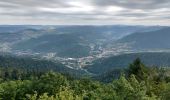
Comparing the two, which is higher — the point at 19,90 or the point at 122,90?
the point at 122,90

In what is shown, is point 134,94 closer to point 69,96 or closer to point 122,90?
point 122,90

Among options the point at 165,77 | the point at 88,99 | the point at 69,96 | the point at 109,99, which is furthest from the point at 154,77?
the point at 69,96

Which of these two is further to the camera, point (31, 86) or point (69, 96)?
point (31, 86)

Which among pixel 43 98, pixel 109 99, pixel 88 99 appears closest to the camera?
pixel 43 98

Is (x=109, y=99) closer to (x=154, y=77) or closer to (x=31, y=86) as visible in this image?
(x=31, y=86)

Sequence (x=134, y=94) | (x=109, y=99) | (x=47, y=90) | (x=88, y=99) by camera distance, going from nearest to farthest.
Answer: (x=134, y=94) → (x=109, y=99) → (x=88, y=99) → (x=47, y=90)

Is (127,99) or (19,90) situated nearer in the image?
(127,99)

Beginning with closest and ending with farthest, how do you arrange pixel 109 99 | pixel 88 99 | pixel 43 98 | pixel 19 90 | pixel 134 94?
pixel 43 98, pixel 134 94, pixel 109 99, pixel 88 99, pixel 19 90

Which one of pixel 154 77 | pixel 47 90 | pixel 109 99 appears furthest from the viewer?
pixel 154 77

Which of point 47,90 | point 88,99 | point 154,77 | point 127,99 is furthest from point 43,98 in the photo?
point 154,77
